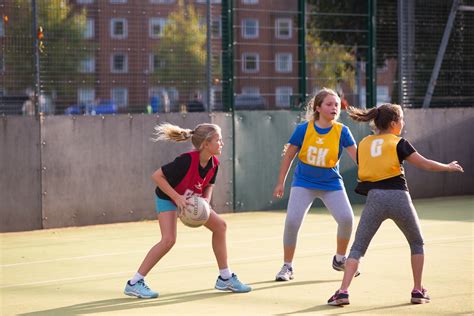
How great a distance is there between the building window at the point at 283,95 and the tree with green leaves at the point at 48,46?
3596mm

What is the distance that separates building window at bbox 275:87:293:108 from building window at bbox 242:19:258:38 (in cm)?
97

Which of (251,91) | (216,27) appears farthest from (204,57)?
(251,91)

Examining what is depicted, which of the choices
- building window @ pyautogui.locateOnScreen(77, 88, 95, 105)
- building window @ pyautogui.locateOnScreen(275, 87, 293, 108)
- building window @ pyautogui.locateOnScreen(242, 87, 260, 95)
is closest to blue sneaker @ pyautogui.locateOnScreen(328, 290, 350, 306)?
building window @ pyautogui.locateOnScreen(77, 88, 95, 105)

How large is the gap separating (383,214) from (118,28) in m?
8.42

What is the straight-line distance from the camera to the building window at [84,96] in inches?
608

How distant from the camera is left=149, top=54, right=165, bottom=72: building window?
16156mm

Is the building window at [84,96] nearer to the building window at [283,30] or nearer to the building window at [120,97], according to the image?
the building window at [120,97]

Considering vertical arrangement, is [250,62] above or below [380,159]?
above

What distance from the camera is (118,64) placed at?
15844 mm

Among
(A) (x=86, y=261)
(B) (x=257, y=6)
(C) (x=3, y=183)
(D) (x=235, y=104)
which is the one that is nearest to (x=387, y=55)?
(B) (x=257, y=6)

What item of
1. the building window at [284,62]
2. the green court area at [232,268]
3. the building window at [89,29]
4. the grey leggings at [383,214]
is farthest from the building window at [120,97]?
the grey leggings at [383,214]

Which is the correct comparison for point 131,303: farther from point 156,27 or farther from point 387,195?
point 156,27

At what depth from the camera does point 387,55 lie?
1975cm

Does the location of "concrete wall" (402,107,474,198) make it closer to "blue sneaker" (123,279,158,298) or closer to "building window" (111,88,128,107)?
"building window" (111,88,128,107)
